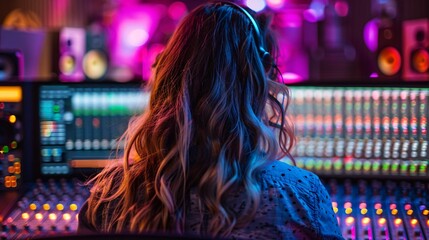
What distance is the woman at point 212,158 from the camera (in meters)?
1.44

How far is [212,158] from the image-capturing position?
1.46m

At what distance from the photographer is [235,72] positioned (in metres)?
1.51

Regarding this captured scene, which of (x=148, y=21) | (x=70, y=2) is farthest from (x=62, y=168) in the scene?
(x=148, y=21)

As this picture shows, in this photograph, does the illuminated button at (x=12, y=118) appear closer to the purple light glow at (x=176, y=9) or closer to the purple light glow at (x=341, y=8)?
the purple light glow at (x=341, y=8)

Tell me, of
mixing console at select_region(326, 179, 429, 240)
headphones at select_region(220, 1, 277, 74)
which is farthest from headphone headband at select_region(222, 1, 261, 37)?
mixing console at select_region(326, 179, 429, 240)

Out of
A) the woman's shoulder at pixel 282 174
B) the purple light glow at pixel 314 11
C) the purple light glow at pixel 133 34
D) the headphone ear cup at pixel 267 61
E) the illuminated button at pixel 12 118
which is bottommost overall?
the woman's shoulder at pixel 282 174

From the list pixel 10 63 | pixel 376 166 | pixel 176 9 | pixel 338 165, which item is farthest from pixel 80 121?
pixel 176 9

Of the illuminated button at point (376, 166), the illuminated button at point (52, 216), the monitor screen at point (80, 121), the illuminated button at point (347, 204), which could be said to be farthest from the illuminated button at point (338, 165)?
the illuminated button at point (52, 216)

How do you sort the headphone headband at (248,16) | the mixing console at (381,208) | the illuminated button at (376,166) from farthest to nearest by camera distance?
1. the illuminated button at (376,166)
2. the mixing console at (381,208)
3. the headphone headband at (248,16)

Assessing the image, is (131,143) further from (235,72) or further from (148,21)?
(148,21)

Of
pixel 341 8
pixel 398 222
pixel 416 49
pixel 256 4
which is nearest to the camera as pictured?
pixel 398 222

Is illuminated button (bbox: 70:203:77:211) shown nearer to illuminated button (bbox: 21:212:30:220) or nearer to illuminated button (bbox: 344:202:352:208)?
illuminated button (bbox: 21:212:30:220)

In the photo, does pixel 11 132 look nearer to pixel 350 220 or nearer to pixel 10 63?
pixel 10 63

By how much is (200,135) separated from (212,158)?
0.06 meters
